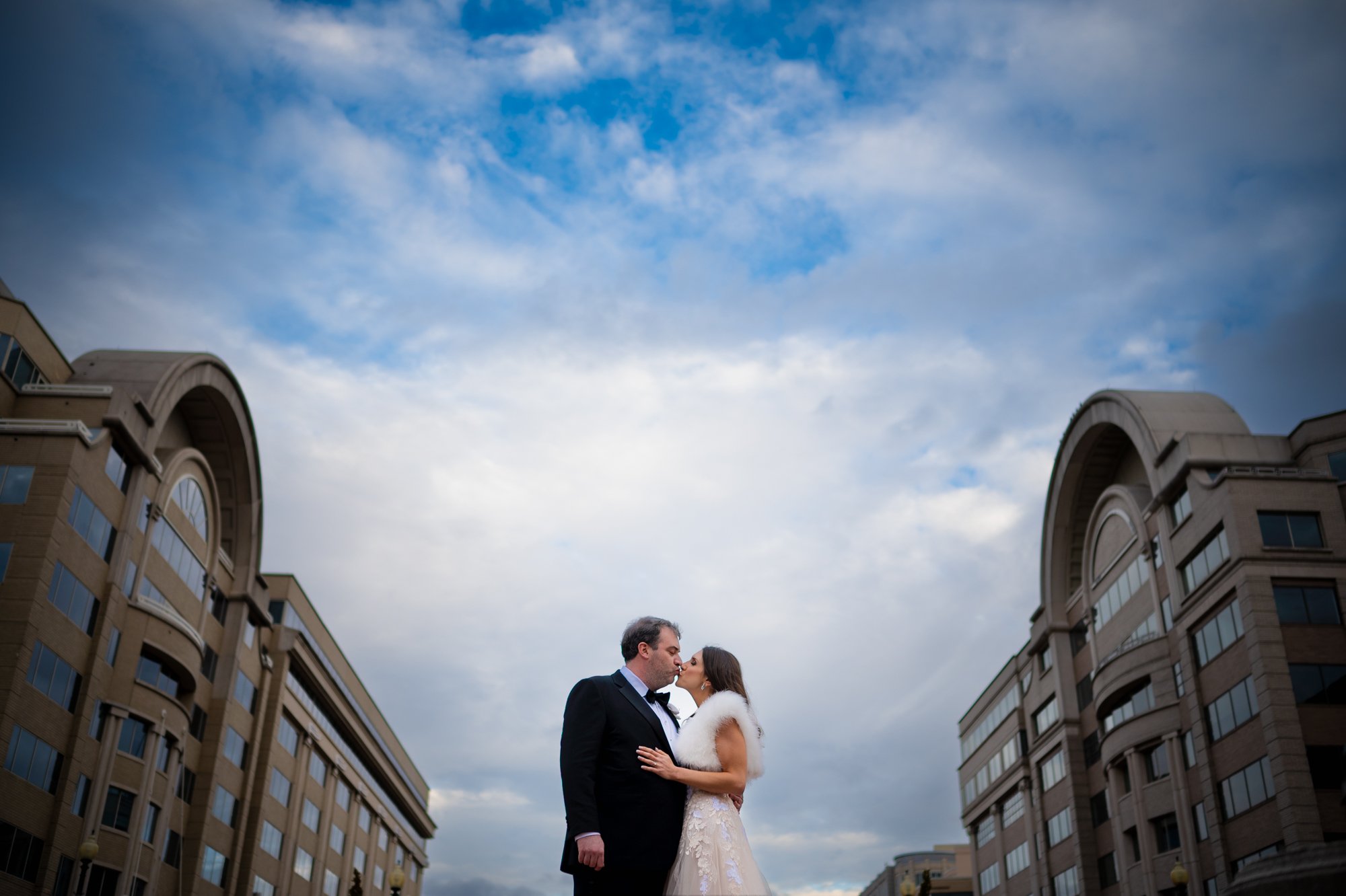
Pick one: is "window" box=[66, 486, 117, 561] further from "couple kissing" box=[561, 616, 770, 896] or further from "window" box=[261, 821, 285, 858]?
"couple kissing" box=[561, 616, 770, 896]

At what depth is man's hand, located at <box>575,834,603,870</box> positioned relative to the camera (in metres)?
6.89

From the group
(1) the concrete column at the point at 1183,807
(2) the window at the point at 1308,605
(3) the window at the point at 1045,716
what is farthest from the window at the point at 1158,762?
(3) the window at the point at 1045,716

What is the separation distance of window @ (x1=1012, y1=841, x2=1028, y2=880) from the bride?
59569 mm

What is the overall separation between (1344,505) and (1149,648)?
9.34m

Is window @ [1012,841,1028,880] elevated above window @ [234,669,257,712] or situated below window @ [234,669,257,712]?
below

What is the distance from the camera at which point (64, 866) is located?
122ft

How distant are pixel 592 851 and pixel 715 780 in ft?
4.12

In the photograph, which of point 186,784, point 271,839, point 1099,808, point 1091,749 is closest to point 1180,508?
point 1091,749

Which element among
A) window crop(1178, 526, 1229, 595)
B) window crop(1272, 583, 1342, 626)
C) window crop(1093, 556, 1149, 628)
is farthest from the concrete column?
window crop(1272, 583, 1342, 626)

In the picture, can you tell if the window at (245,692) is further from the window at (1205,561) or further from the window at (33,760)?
the window at (1205,561)

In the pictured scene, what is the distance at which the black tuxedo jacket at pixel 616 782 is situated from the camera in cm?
729

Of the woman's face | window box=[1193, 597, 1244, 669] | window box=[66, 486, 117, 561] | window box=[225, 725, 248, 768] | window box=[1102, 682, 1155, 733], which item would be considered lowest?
the woman's face

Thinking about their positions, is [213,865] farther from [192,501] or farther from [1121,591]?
[1121,591]

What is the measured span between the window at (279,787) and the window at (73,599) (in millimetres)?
20888
